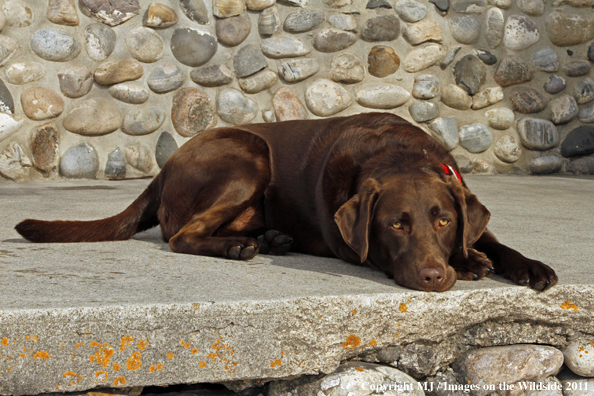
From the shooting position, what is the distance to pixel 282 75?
543cm

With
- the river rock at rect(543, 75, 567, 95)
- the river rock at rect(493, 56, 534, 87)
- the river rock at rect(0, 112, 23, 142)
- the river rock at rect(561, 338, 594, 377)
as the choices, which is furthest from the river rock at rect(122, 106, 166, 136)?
the river rock at rect(561, 338, 594, 377)

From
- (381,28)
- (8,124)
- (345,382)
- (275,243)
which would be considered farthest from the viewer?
(381,28)

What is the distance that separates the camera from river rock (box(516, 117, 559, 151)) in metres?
5.88

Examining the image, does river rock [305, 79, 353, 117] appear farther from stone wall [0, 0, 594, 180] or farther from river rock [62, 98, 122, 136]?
river rock [62, 98, 122, 136]

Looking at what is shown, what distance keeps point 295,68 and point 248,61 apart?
408mm

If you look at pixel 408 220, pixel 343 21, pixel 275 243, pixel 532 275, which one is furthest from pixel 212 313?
pixel 343 21

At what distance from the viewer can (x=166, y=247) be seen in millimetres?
2914

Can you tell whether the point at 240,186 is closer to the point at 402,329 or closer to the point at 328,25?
the point at 402,329

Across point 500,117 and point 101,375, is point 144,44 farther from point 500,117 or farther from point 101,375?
point 101,375

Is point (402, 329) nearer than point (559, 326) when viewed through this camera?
Yes

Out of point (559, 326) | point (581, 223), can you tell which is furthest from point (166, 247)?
point (581, 223)

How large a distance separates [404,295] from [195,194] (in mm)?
1298

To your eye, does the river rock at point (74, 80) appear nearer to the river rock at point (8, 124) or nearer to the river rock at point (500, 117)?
the river rock at point (8, 124)

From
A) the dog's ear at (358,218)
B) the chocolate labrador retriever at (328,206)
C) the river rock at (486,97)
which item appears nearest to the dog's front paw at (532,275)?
the chocolate labrador retriever at (328,206)
